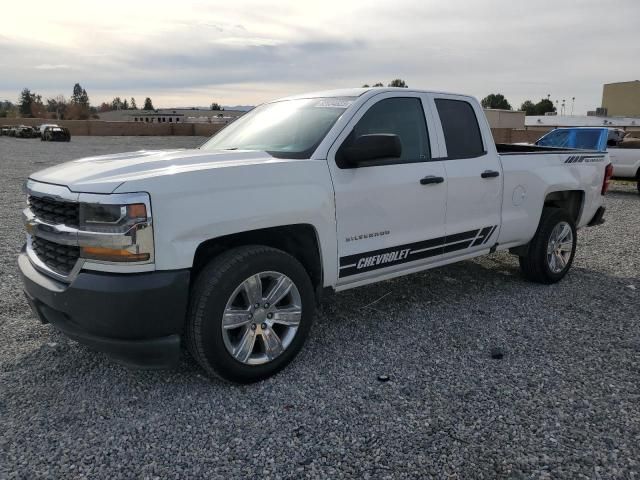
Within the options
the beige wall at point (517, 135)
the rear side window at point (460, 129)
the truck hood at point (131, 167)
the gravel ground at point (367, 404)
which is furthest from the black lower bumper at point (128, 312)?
the beige wall at point (517, 135)

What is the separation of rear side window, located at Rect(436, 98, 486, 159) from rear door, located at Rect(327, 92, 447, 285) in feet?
0.71

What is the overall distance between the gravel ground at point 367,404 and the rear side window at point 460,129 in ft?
4.68

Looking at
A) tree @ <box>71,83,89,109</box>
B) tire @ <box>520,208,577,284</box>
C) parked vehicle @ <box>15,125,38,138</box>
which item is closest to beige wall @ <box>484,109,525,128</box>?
parked vehicle @ <box>15,125,38,138</box>

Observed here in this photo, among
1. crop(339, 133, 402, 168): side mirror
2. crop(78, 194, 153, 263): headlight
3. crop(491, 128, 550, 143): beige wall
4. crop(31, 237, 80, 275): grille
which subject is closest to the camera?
crop(78, 194, 153, 263): headlight

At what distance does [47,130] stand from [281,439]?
50213 millimetres

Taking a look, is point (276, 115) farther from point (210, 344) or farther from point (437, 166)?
point (210, 344)

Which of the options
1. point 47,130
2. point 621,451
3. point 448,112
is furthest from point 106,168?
point 47,130

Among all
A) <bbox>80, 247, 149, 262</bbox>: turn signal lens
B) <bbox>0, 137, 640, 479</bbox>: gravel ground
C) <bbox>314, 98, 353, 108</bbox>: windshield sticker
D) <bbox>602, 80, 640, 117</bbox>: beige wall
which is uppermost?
<bbox>602, 80, 640, 117</bbox>: beige wall

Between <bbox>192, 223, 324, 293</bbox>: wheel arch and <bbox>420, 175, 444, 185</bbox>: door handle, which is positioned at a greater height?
<bbox>420, 175, 444, 185</bbox>: door handle

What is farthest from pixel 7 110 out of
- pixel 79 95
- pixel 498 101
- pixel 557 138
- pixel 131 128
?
pixel 557 138

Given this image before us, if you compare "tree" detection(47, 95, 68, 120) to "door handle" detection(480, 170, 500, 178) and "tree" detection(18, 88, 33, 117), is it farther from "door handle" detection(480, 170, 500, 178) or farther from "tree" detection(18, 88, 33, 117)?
"door handle" detection(480, 170, 500, 178)

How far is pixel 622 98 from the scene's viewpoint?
90250 millimetres

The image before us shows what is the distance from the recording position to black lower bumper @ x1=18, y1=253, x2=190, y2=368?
9.73 ft

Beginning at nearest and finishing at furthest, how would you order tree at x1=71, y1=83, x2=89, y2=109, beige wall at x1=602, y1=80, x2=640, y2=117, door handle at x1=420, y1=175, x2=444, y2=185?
door handle at x1=420, y1=175, x2=444, y2=185
beige wall at x1=602, y1=80, x2=640, y2=117
tree at x1=71, y1=83, x2=89, y2=109
